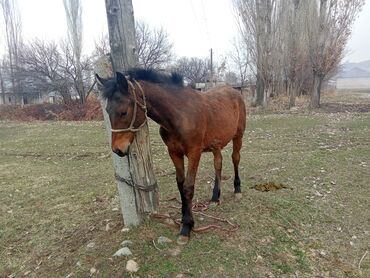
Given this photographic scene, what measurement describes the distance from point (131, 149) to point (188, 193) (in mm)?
802

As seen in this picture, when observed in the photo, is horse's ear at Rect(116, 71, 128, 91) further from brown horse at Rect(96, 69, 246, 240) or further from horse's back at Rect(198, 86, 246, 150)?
horse's back at Rect(198, 86, 246, 150)

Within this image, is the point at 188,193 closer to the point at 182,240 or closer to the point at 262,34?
the point at 182,240

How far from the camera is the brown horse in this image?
2.75m

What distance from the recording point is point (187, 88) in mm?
3504

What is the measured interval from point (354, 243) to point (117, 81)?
3.14 m

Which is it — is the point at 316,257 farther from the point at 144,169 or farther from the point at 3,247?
the point at 3,247

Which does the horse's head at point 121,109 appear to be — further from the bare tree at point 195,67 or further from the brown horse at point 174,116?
the bare tree at point 195,67

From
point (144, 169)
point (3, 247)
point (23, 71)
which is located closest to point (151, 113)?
point (144, 169)

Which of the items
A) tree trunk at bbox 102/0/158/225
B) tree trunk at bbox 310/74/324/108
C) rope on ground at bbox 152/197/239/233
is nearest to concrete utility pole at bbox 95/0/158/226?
tree trunk at bbox 102/0/158/225

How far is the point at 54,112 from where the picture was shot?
21.8 meters

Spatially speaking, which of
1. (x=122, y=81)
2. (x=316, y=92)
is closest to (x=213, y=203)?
(x=122, y=81)

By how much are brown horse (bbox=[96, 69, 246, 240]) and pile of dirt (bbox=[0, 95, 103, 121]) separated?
659 inches

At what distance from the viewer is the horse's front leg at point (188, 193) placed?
3.30 metres

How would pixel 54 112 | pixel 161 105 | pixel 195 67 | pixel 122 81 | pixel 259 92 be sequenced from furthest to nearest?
1. pixel 195 67
2. pixel 54 112
3. pixel 259 92
4. pixel 161 105
5. pixel 122 81
